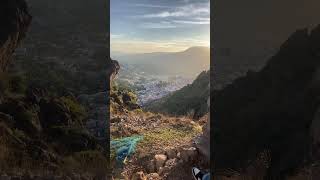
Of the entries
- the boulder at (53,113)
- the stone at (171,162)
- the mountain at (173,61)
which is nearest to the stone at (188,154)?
the stone at (171,162)

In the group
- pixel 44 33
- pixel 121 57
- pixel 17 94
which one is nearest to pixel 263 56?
pixel 121 57

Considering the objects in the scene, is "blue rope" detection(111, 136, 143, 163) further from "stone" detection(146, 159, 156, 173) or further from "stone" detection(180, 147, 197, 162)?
"stone" detection(180, 147, 197, 162)

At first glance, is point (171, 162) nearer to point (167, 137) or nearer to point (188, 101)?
point (167, 137)

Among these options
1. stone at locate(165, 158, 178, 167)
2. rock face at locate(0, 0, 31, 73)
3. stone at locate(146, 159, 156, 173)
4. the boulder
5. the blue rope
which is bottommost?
stone at locate(146, 159, 156, 173)

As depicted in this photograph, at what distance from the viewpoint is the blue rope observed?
502 cm

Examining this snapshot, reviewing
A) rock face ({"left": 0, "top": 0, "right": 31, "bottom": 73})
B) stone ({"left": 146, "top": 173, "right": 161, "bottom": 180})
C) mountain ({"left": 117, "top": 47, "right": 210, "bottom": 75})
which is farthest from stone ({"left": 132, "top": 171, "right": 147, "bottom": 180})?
rock face ({"left": 0, "top": 0, "right": 31, "bottom": 73})

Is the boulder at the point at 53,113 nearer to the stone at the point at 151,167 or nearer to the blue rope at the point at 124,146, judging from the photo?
the blue rope at the point at 124,146

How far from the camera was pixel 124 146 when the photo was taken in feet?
16.7

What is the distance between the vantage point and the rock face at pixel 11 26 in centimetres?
482

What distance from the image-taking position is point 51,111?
489 centimetres

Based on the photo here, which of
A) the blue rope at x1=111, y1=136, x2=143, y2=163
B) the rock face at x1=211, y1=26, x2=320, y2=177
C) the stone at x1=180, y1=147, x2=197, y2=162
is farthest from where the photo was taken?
the stone at x1=180, y1=147, x2=197, y2=162

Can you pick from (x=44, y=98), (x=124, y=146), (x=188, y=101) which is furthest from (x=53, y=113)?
(x=188, y=101)

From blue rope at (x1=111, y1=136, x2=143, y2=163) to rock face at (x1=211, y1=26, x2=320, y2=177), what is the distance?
3.07 ft

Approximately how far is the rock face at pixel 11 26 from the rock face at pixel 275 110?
2.23 m
